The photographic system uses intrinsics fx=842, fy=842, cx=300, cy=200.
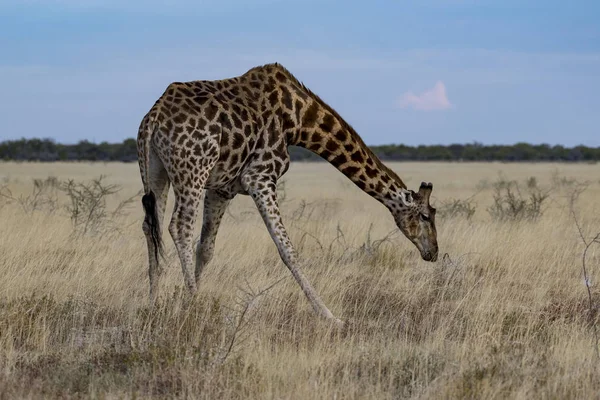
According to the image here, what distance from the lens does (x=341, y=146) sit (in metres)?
8.58

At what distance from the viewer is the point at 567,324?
748 centimetres

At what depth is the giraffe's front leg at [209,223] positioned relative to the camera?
861 centimetres

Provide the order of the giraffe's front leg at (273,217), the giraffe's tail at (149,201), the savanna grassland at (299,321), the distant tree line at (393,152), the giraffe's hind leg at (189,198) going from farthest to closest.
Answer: the distant tree line at (393,152) → the giraffe's front leg at (273,217) → the giraffe's tail at (149,201) → the giraffe's hind leg at (189,198) → the savanna grassland at (299,321)

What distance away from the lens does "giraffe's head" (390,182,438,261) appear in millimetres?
8625

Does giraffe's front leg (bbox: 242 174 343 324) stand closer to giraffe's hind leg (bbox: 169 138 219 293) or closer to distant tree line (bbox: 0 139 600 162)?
giraffe's hind leg (bbox: 169 138 219 293)

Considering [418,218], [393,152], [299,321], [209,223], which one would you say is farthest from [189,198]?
[393,152]

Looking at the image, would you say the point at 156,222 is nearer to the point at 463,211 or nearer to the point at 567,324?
the point at 567,324

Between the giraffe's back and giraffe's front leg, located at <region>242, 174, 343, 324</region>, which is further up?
the giraffe's back

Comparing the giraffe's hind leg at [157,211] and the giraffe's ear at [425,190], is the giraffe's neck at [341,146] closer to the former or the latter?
the giraffe's ear at [425,190]

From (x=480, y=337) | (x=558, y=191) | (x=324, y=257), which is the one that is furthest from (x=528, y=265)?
(x=558, y=191)

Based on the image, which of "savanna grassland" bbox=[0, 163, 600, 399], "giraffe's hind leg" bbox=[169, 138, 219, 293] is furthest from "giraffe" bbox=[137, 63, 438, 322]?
→ "savanna grassland" bbox=[0, 163, 600, 399]

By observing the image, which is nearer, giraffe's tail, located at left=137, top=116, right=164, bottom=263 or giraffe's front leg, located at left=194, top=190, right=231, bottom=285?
giraffe's tail, located at left=137, top=116, right=164, bottom=263

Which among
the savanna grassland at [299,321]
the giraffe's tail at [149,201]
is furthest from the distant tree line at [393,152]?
the giraffe's tail at [149,201]

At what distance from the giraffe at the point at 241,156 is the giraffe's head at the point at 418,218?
1 cm
